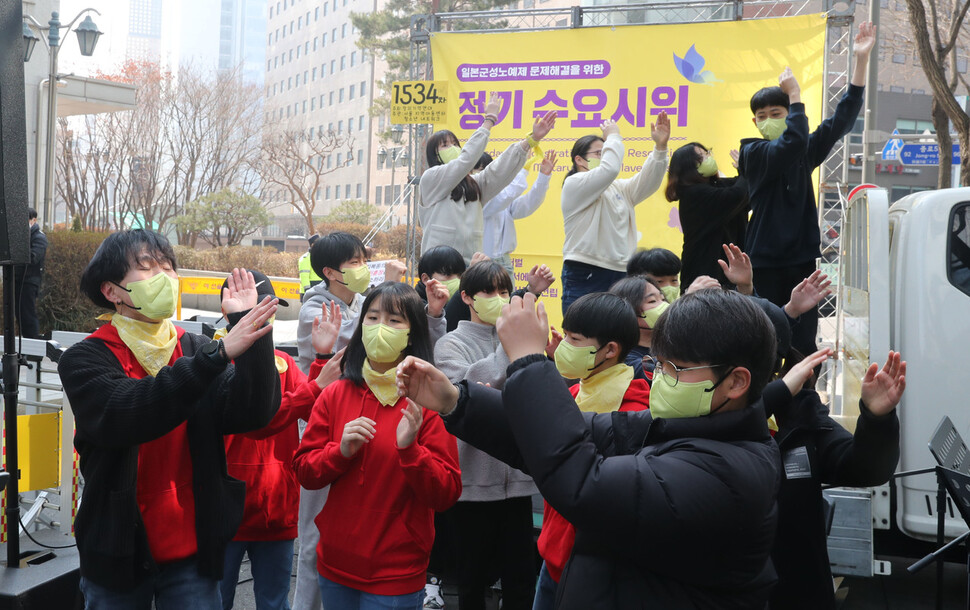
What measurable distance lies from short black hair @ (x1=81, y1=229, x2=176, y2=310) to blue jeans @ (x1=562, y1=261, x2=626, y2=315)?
3.35m

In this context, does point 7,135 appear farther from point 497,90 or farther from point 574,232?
point 497,90

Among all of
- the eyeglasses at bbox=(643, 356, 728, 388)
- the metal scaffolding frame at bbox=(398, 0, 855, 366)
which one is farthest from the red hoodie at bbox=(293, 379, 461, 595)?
the metal scaffolding frame at bbox=(398, 0, 855, 366)

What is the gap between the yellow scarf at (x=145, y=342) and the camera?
2635mm

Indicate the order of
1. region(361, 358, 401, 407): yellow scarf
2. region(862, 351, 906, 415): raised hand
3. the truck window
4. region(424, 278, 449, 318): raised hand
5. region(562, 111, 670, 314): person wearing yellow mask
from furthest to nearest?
region(562, 111, 670, 314): person wearing yellow mask < region(424, 278, 449, 318): raised hand < the truck window < region(361, 358, 401, 407): yellow scarf < region(862, 351, 906, 415): raised hand

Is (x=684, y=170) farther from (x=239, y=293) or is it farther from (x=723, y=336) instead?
(x=723, y=336)

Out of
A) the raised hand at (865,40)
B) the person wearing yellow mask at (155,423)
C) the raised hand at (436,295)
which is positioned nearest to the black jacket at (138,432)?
the person wearing yellow mask at (155,423)

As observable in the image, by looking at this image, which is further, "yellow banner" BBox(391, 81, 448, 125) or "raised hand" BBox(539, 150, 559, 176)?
"yellow banner" BBox(391, 81, 448, 125)

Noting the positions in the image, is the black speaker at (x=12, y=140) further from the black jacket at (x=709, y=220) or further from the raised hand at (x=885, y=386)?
the black jacket at (x=709, y=220)

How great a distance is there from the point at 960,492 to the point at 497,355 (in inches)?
71.1

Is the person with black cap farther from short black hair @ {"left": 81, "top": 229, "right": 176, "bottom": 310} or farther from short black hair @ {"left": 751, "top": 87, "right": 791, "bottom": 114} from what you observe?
short black hair @ {"left": 751, "top": 87, "right": 791, "bottom": 114}

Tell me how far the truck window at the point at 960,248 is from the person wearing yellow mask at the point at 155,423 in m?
3.31

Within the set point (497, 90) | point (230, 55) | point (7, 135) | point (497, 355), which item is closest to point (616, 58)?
point (497, 90)

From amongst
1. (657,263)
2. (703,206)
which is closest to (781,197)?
(703,206)

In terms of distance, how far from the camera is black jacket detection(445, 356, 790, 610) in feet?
5.42
